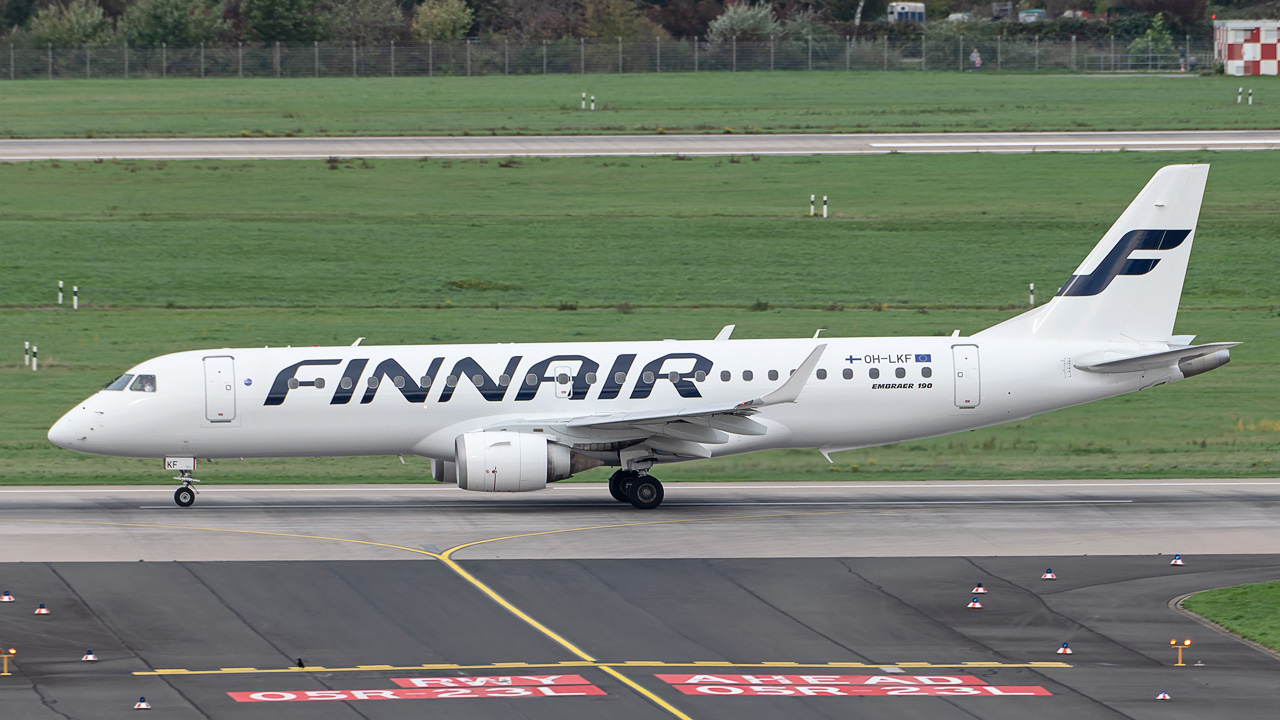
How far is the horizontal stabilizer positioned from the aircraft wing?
6.61m

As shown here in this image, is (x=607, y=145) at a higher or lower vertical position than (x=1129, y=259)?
higher

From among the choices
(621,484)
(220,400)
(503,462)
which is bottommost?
(621,484)

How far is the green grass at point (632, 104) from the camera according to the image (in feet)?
296

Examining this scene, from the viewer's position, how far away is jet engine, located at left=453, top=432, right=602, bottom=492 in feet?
115

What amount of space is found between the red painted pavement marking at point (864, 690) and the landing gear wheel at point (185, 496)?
17.6 m

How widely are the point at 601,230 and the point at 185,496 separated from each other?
3727 centimetres

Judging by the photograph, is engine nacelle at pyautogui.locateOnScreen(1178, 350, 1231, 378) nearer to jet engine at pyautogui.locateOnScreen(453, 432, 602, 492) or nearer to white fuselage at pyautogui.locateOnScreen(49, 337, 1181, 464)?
white fuselage at pyautogui.locateOnScreen(49, 337, 1181, 464)

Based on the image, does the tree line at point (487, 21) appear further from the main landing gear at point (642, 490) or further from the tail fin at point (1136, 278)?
the main landing gear at point (642, 490)

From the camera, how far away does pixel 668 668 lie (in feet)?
79.0

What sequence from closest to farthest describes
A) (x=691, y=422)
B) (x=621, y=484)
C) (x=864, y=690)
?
(x=864, y=690) < (x=691, y=422) < (x=621, y=484)

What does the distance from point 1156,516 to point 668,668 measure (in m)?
15.9

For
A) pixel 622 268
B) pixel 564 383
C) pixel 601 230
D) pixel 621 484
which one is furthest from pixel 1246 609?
pixel 601 230

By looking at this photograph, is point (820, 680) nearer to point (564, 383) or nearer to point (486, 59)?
point (564, 383)

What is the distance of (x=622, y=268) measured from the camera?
68.0 m
